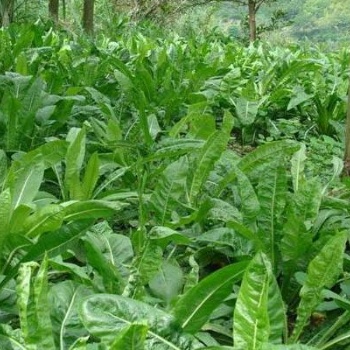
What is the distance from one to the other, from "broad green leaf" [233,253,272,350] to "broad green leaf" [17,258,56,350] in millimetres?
368

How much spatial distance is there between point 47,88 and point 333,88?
2.08 m

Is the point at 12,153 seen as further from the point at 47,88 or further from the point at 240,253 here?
the point at 240,253

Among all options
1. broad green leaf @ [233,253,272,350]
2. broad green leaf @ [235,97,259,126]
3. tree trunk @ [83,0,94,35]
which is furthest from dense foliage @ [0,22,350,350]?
tree trunk @ [83,0,94,35]

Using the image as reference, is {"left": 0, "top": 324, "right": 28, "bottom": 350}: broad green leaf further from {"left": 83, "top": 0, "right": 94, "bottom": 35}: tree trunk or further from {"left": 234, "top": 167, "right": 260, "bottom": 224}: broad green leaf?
{"left": 83, "top": 0, "right": 94, "bottom": 35}: tree trunk

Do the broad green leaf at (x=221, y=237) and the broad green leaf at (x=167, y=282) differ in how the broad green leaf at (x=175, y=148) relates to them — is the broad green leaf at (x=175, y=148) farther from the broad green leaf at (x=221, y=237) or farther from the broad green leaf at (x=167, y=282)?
the broad green leaf at (x=167, y=282)

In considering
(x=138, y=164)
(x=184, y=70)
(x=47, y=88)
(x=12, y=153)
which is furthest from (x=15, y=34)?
(x=138, y=164)

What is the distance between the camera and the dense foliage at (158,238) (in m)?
1.19

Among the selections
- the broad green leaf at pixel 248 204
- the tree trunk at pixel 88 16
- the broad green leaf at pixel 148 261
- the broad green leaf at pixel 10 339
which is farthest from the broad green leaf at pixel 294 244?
the tree trunk at pixel 88 16

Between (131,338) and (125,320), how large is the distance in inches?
5.8

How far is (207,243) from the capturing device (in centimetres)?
188

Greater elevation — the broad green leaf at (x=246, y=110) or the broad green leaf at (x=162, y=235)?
the broad green leaf at (x=162, y=235)

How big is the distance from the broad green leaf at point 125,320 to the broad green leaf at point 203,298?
4.3 inches

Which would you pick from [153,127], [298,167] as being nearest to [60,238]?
[298,167]

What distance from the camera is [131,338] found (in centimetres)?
101
